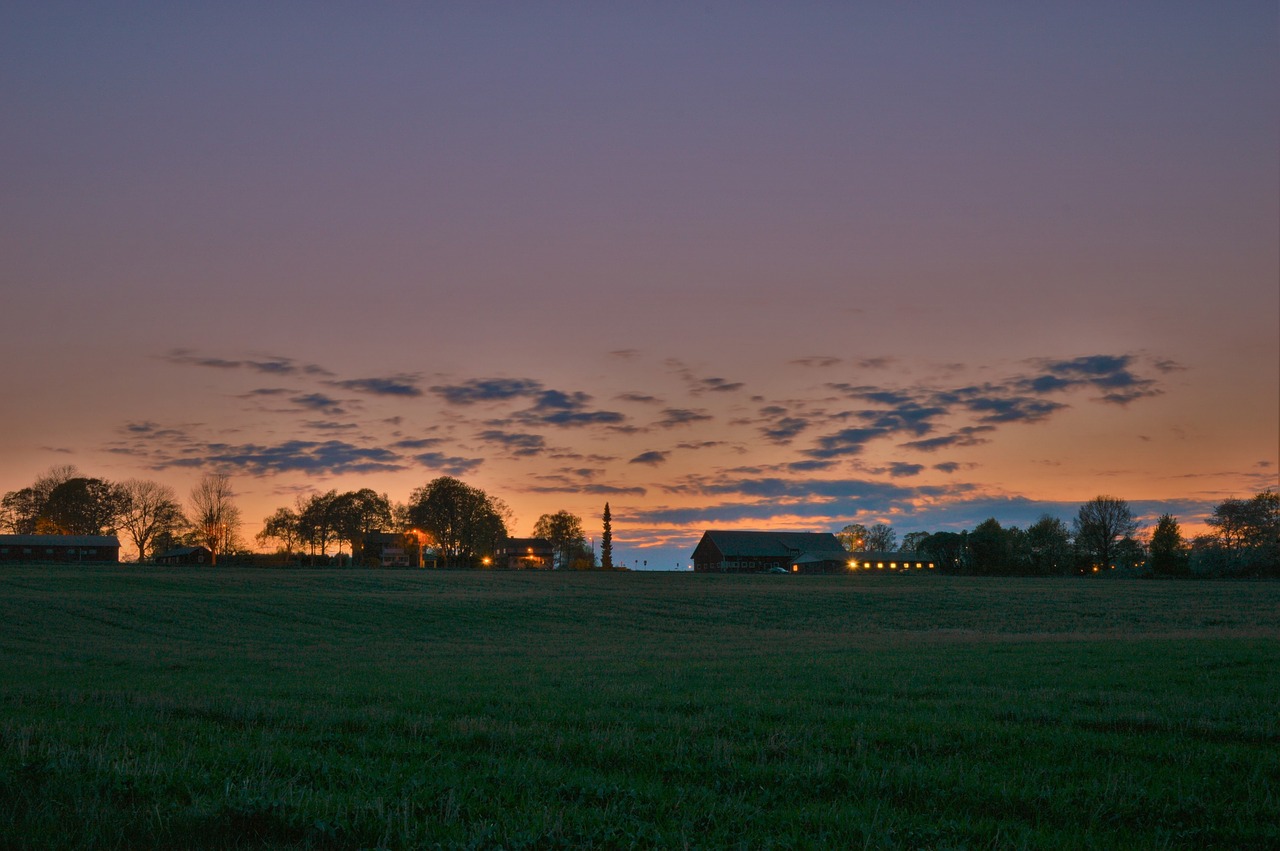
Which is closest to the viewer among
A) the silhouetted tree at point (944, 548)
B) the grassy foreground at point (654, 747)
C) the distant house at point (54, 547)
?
the grassy foreground at point (654, 747)

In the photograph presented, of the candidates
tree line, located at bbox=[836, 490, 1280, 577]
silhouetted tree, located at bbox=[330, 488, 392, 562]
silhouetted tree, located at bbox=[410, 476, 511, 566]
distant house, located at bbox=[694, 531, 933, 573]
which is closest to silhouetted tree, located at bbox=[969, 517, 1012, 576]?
tree line, located at bbox=[836, 490, 1280, 577]

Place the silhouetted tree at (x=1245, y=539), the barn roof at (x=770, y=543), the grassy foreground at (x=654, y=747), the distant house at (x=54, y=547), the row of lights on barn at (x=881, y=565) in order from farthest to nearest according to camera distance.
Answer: the barn roof at (x=770, y=543) < the row of lights on barn at (x=881, y=565) < the distant house at (x=54, y=547) < the silhouetted tree at (x=1245, y=539) < the grassy foreground at (x=654, y=747)

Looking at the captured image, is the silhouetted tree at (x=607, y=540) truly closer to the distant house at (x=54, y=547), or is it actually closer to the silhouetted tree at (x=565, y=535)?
the silhouetted tree at (x=565, y=535)

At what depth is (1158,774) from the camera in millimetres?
9445

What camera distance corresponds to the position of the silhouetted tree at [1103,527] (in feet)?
471

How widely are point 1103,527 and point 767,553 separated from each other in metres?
64.1

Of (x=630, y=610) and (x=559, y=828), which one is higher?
(x=559, y=828)

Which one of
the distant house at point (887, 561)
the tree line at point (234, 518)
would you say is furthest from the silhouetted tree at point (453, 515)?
the distant house at point (887, 561)

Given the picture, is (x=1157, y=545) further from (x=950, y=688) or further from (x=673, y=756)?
(x=673, y=756)

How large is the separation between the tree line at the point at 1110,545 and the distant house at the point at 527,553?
276ft

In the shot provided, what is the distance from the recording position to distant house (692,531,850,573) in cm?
16888

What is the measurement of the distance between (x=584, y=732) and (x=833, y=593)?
65640 mm

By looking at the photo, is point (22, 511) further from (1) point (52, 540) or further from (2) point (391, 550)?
(2) point (391, 550)

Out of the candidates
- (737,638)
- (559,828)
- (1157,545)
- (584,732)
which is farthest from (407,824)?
(1157,545)
